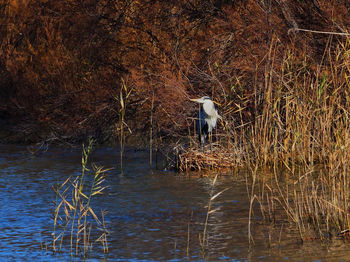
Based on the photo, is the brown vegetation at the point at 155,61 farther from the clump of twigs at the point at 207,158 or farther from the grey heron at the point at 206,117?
the grey heron at the point at 206,117

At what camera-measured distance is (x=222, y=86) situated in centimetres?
1158

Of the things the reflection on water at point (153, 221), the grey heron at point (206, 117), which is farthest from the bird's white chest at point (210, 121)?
the reflection on water at point (153, 221)

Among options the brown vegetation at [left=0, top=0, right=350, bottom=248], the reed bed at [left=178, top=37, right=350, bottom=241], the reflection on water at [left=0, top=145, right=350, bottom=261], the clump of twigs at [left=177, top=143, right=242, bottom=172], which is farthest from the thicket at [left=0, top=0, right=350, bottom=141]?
the reflection on water at [left=0, top=145, right=350, bottom=261]

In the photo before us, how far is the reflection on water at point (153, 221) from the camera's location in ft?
19.4

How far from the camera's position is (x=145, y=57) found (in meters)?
13.1

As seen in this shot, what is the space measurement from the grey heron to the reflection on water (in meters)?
0.90

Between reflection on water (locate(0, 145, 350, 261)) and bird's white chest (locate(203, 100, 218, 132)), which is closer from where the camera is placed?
reflection on water (locate(0, 145, 350, 261))

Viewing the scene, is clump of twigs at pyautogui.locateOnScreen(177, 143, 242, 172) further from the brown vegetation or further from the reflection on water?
the reflection on water

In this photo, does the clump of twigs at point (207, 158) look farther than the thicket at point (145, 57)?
No

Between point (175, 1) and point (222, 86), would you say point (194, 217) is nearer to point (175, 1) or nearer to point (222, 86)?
point (222, 86)

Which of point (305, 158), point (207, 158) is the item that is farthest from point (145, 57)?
point (305, 158)

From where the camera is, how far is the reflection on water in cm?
592

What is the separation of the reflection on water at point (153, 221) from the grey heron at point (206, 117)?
0.90 meters

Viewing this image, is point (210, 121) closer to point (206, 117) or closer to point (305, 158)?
point (206, 117)
